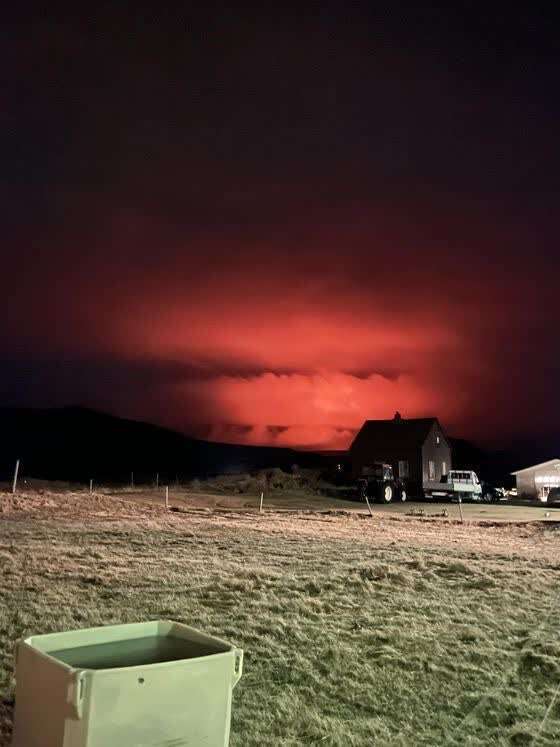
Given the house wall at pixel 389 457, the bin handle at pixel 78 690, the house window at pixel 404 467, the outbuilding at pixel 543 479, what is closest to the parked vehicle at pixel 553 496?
the outbuilding at pixel 543 479

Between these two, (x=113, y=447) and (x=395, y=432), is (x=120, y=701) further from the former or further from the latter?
(x=113, y=447)

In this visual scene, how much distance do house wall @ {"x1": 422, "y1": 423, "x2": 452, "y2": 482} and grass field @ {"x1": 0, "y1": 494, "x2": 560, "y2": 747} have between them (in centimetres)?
3646

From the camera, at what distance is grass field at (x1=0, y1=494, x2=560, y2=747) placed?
606cm

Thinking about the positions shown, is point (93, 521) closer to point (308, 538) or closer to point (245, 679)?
point (308, 538)

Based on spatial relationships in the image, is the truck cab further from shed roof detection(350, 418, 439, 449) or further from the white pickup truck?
shed roof detection(350, 418, 439, 449)

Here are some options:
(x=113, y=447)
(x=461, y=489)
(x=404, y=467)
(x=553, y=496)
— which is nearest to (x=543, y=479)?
(x=553, y=496)

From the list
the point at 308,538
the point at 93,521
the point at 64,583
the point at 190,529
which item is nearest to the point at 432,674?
the point at 64,583

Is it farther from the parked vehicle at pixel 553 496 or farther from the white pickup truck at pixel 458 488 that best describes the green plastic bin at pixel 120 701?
the parked vehicle at pixel 553 496

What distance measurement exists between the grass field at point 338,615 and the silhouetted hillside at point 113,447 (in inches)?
3048

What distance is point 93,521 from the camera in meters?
23.1

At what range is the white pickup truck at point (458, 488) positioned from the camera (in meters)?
47.1

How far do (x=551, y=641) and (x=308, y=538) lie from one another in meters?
10.8

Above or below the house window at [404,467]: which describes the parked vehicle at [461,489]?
below

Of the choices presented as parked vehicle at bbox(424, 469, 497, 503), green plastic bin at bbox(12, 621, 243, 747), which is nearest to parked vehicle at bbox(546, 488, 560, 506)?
parked vehicle at bbox(424, 469, 497, 503)
